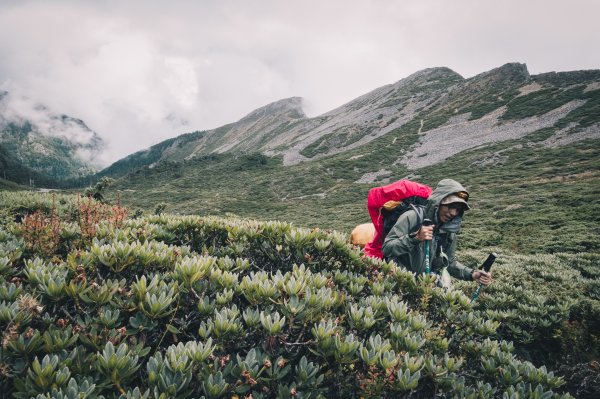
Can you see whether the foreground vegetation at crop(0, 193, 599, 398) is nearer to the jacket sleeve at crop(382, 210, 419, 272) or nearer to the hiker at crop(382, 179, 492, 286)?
the jacket sleeve at crop(382, 210, 419, 272)

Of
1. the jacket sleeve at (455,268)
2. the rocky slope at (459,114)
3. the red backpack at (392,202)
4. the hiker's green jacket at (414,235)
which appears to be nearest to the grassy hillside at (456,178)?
the rocky slope at (459,114)

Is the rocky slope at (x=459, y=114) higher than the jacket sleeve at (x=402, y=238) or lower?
higher

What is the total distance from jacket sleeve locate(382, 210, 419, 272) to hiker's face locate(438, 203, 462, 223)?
14.9 inches

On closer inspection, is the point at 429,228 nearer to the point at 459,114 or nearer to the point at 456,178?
the point at 456,178

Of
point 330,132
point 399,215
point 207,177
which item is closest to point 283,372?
point 399,215

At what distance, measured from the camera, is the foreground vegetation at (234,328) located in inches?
65.1

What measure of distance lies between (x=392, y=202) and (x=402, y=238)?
68cm

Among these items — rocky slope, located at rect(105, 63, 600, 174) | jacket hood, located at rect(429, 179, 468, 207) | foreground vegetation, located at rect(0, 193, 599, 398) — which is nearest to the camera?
foreground vegetation, located at rect(0, 193, 599, 398)

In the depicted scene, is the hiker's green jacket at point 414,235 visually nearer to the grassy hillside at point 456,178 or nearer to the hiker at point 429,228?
the hiker at point 429,228

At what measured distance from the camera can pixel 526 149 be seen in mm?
44688

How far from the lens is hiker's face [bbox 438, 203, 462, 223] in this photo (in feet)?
14.6

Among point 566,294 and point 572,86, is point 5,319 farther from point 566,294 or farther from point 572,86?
point 572,86

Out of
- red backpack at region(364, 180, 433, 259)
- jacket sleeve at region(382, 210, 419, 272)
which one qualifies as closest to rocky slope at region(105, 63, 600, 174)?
red backpack at region(364, 180, 433, 259)

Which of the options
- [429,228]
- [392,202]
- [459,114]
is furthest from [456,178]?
[429,228]
